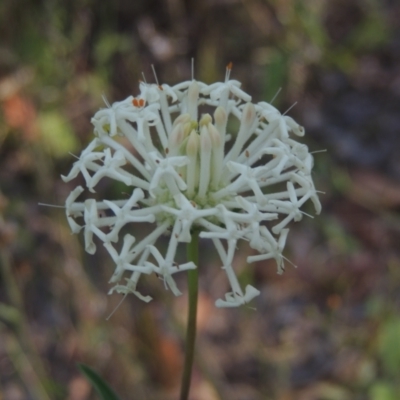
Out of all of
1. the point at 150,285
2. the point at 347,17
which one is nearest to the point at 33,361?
the point at 150,285

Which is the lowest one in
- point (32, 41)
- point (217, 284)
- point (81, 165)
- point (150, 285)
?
point (217, 284)

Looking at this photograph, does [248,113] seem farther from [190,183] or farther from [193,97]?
[190,183]

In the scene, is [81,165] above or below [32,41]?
above

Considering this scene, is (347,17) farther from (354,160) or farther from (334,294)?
(334,294)

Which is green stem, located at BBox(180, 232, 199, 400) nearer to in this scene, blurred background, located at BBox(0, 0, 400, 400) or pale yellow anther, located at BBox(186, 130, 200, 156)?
pale yellow anther, located at BBox(186, 130, 200, 156)

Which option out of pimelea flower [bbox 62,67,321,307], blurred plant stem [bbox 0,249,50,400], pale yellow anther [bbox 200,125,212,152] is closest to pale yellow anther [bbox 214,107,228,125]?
pimelea flower [bbox 62,67,321,307]
